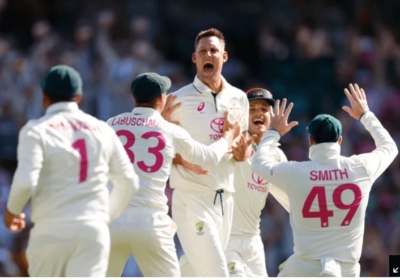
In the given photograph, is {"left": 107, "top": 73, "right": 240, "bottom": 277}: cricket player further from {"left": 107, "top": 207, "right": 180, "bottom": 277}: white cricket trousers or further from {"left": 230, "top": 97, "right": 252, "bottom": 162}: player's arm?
{"left": 230, "top": 97, "right": 252, "bottom": 162}: player's arm

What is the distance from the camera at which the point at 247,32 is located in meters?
16.3

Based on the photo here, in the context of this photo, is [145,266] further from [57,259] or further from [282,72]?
[282,72]

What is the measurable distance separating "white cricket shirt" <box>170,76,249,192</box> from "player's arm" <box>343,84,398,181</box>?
1.26m

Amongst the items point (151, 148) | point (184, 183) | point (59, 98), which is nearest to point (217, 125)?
point (184, 183)

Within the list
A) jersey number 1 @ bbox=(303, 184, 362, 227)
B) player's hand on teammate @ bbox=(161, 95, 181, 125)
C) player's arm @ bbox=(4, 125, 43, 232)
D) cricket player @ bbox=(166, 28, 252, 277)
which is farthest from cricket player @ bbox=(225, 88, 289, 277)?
player's arm @ bbox=(4, 125, 43, 232)

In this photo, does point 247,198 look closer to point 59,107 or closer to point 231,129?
point 231,129

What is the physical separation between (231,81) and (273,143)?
8.11 metres

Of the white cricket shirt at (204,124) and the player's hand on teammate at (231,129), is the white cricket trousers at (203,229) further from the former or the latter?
the player's hand on teammate at (231,129)

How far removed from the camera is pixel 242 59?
1577 centimetres

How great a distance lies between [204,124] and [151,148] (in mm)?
1369

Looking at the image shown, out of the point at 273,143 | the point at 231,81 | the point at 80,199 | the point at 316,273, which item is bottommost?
the point at 316,273

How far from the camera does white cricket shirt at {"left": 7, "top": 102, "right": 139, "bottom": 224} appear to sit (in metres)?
5.21

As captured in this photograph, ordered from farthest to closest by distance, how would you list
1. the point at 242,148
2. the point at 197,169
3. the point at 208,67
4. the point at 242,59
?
the point at 242,59 < the point at 208,67 < the point at 242,148 < the point at 197,169

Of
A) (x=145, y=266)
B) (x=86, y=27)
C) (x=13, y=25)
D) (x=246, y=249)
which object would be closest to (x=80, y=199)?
(x=145, y=266)
